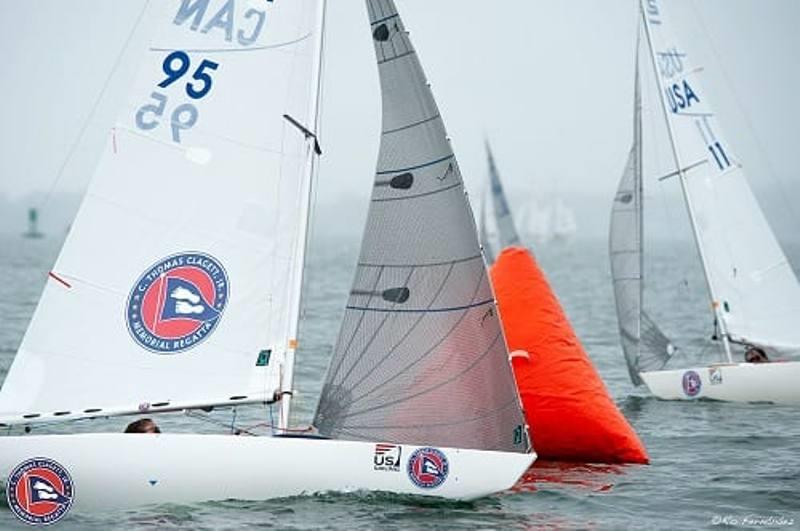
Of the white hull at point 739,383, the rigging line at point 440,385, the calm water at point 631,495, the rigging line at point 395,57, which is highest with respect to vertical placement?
the rigging line at point 395,57

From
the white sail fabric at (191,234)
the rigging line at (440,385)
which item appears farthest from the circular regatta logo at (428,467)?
the white sail fabric at (191,234)

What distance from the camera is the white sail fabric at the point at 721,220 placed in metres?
22.5

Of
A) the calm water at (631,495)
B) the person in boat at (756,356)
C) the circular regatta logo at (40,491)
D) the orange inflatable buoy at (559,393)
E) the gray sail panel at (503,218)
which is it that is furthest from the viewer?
the gray sail panel at (503,218)

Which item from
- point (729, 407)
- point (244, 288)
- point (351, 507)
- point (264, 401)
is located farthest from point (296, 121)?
point (729, 407)

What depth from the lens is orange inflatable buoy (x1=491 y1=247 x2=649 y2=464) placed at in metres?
14.8

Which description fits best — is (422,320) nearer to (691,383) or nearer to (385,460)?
(385,460)

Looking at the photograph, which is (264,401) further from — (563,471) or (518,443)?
(563,471)

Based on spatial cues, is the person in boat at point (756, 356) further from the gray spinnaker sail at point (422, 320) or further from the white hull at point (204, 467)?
the white hull at point (204, 467)

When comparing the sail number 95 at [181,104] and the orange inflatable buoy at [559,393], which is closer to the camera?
the sail number 95 at [181,104]

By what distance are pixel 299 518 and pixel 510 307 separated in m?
5.07

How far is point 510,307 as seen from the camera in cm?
1580

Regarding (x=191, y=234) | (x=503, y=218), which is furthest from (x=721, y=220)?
(x=503, y=218)

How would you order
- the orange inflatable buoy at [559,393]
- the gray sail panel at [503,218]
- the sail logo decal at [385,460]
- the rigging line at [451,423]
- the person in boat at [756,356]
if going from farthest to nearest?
the gray sail panel at [503,218] < the person in boat at [756,356] < the orange inflatable buoy at [559,393] < the rigging line at [451,423] < the sail logo decal at [385,460]

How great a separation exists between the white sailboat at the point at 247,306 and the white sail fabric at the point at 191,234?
0.02 m
